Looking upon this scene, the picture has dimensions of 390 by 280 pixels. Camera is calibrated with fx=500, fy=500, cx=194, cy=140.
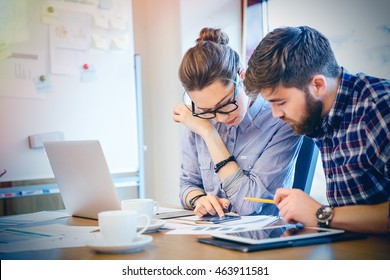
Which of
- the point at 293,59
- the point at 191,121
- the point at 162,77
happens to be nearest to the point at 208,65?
the point at 191,121

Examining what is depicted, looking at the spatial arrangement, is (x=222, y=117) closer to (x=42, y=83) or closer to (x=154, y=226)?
(x=154, y=226)

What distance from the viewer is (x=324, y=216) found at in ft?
3.30

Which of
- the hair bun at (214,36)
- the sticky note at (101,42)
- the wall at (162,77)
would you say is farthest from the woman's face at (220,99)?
the wall at (162,77)

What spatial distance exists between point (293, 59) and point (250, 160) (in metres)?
0.41

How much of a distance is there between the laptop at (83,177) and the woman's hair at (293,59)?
43cm

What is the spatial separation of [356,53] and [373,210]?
753 millimetres

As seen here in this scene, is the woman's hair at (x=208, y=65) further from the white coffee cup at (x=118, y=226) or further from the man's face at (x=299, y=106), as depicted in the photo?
the white coffee cup at (x=118, y=226)

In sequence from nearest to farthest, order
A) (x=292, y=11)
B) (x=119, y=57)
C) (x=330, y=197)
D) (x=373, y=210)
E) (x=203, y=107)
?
(x=373, y=210)
(x=330, y=197)
(x=203, y=107)
(x=292, y=11)
(x=119, y=57)

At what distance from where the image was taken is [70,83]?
2.37 metres

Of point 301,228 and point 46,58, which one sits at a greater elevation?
point 46,58

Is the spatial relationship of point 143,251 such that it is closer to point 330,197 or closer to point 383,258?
point 383,258

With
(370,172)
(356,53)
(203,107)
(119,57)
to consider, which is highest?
(119,57)

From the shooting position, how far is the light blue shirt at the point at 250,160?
140 centimetres
